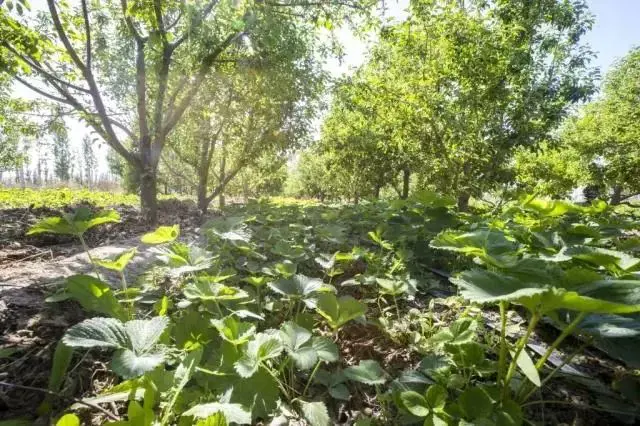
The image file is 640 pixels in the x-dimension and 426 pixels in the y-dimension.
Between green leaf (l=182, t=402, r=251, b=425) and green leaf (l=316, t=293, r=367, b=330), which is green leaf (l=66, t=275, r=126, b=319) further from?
green leaf (l=316, t=293, r=367, b=330)

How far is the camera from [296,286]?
168 cm

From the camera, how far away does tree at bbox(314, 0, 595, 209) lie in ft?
22.2

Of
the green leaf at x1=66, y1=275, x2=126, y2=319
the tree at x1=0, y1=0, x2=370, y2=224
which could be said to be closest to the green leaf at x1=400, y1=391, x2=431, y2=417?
the green leaf at x1=66, y1=275, x2=126, y2=319

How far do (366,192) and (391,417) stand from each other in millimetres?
25272

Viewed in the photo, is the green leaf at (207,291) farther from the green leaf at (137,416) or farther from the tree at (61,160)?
the tree at (61,160)

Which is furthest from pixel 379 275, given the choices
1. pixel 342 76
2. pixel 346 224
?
pixel 342 76

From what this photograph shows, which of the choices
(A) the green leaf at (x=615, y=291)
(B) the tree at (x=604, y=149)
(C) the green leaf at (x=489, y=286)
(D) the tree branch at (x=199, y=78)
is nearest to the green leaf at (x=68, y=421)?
(C) the green leaf at (x=489, y=286)

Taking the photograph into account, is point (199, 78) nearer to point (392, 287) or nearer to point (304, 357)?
point (392, 287)

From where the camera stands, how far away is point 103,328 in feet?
3.81

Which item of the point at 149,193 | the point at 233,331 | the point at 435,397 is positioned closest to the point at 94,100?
the point at 149,193

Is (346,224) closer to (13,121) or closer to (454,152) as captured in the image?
(454,152)

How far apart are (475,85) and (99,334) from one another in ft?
24.0

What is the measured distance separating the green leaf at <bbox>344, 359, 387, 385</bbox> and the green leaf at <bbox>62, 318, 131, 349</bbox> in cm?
77

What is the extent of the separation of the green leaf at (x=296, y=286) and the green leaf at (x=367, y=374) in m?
0.42
